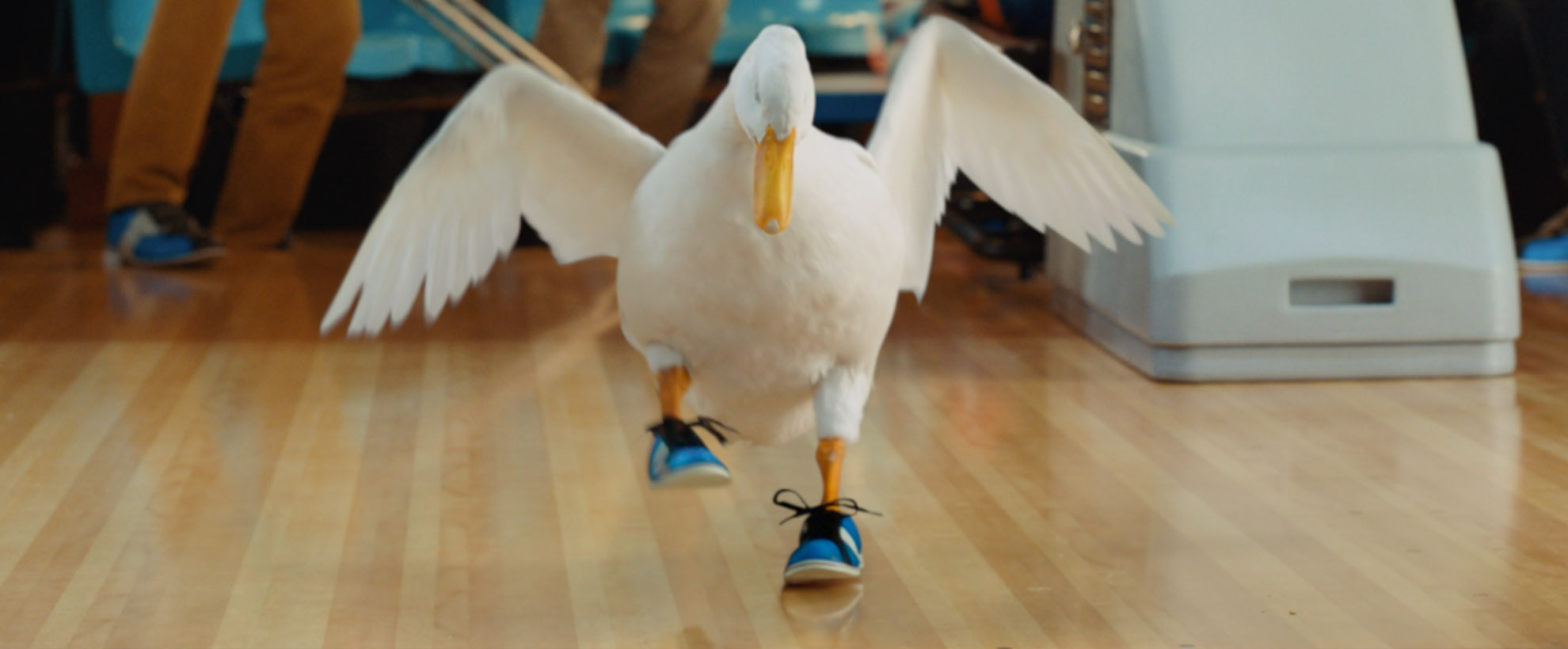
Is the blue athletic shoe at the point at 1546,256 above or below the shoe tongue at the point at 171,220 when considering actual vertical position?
below

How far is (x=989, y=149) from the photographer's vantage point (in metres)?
1.62

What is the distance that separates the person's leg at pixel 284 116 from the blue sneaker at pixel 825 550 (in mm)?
1992

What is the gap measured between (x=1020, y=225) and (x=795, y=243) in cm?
168

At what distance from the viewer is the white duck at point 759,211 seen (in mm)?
1278

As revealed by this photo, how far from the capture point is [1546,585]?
1.36 meters

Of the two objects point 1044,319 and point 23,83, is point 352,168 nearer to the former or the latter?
point 23,83

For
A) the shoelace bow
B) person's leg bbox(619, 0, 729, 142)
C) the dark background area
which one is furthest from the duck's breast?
person's leg bbox(619, 0, 729, 142)

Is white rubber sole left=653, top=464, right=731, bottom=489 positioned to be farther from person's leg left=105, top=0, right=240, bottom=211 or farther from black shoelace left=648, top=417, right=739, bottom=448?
person's leg left=105, top=0, right=240, bottom=211

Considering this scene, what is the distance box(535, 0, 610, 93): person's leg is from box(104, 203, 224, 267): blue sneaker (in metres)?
0.77

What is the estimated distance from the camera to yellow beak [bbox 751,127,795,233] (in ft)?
3.91

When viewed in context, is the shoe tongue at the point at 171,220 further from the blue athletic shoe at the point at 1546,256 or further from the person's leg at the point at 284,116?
the blue athletic shoe at the point at 1546,256

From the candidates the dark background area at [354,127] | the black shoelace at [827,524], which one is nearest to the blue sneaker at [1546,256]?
the dark background area at [354,127]

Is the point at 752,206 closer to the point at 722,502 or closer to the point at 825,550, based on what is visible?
the point at 825,550

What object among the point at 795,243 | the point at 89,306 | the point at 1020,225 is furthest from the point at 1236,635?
the point at 89,306
